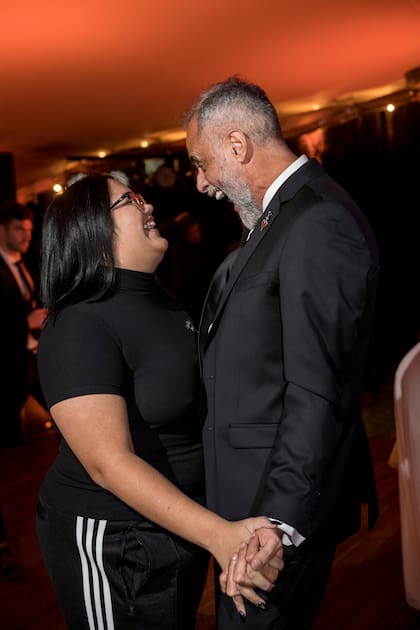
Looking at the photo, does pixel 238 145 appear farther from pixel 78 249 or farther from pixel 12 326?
pixel 12 326

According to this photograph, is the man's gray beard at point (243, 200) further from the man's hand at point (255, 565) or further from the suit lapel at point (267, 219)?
the man's hand at point (255, 565)

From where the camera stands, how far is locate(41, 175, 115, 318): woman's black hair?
5.31ft

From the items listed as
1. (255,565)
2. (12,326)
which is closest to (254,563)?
(255,565)

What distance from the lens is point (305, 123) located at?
8.55 metres

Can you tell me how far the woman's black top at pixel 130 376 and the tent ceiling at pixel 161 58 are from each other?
358 centimetres

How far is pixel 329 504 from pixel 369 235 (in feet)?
1.69

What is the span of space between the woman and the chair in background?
2.41 ft

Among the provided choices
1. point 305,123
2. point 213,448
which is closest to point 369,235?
point 213,448

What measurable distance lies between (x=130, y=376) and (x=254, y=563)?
44cm

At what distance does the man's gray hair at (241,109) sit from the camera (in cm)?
162

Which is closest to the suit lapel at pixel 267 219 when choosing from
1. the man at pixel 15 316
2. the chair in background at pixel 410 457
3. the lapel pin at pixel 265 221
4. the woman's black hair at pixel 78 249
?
the lapel pin at pixel 265 221

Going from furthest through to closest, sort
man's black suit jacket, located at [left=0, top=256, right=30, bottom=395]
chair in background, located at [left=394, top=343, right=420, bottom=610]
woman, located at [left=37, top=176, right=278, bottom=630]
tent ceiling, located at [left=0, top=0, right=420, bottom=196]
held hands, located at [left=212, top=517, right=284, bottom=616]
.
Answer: tent ceiling, located at [left=0, top=0, right=420, bottom=196], man's black suit jacket, located at [left=0, top=256, right=30, bottom=395], chair in background, located at [left=394, top=343, right=420, bottom=610], woman, located at [left=37, top=176, right=278, bottom=630], held hands, located at [left=212, top=517, right=284, bottom=616]

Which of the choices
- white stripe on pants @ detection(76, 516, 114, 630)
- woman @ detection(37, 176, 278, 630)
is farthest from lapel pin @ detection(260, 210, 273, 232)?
white stripe on pants @ detection(76, 516, 114, 630)

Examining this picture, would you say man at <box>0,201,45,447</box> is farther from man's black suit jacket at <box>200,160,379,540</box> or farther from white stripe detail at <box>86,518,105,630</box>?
man's black suit jacket at <box>200,160,379,540</box>
